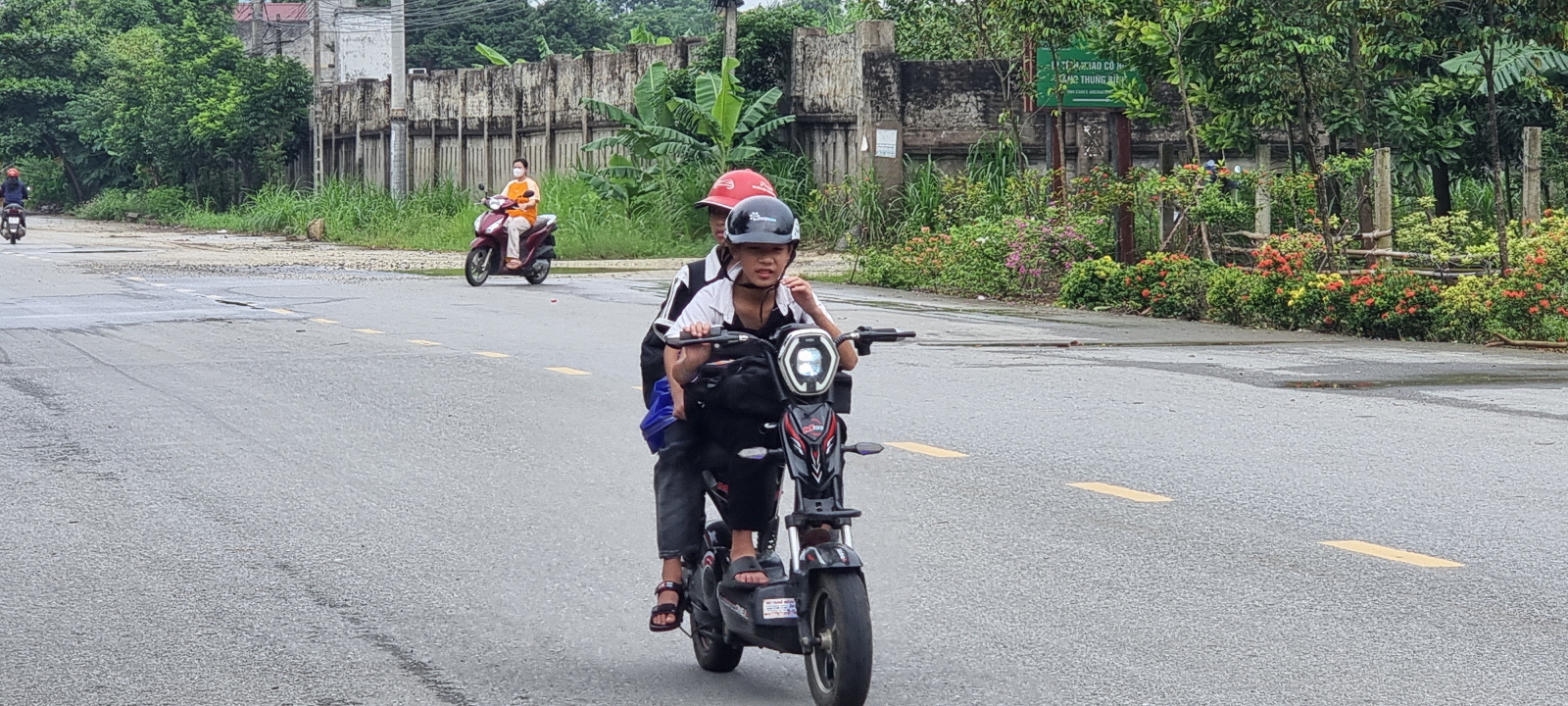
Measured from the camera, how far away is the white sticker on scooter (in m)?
4.75

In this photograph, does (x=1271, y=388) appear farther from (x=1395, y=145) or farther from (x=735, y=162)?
(x=735, y=162)

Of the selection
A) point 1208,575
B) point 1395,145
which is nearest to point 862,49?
point 1395,145

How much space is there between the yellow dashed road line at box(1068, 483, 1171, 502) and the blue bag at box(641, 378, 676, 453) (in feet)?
10.1

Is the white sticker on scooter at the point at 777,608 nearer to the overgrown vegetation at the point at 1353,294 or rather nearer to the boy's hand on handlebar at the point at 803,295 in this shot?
the boy's hand on handlebar at the point at 803,295

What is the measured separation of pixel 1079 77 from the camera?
68.8 ft

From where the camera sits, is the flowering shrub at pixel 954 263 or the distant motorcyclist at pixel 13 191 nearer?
the flowering shrub at pixel 954 263

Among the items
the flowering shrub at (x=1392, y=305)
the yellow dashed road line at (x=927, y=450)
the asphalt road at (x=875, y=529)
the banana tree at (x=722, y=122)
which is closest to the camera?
the asphalt road at (x=875, y=529)

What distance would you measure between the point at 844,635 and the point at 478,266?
18.4 metres

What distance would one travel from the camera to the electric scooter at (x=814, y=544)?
4.51 meters

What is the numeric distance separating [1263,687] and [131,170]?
188 feet

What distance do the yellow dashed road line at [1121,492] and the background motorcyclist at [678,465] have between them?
9.74 feet

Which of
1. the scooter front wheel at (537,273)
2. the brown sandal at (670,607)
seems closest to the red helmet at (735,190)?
the brown sandal at (670,607)

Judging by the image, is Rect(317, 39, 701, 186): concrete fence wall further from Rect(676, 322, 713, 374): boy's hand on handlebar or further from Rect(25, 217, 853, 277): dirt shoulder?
Rect(676, 322, 713, 374): boy's hand on handlebar

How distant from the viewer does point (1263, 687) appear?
5.04 meters
